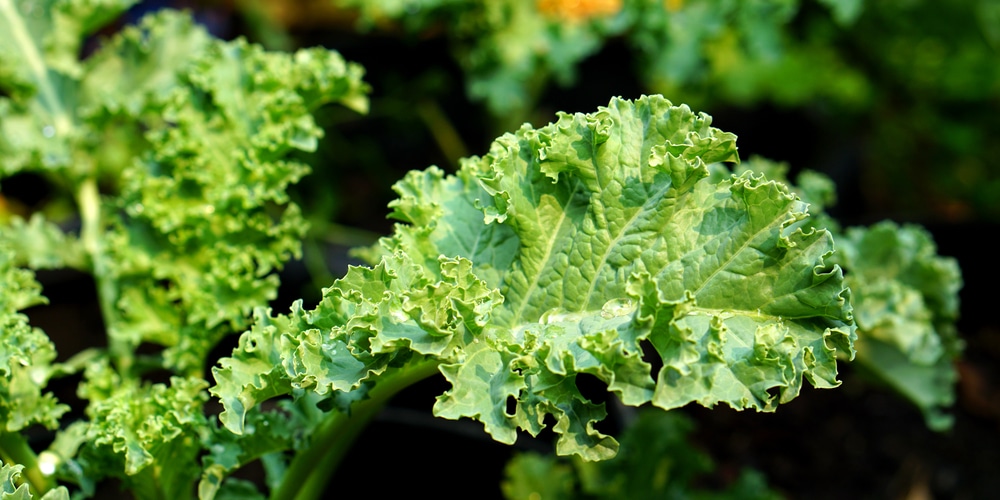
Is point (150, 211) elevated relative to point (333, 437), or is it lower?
elevated

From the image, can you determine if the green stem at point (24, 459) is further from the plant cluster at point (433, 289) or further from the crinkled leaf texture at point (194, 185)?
the crinkled leaf texture at point (194, 185)

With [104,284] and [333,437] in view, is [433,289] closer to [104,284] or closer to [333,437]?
[333,437]

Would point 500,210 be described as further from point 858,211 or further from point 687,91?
point 858,211

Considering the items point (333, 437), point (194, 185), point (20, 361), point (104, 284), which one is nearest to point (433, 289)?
point (333, 437)

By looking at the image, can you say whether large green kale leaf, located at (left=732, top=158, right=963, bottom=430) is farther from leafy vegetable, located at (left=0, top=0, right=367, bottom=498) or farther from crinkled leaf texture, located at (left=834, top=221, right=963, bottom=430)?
leafy vegetable, located at (left=0, top=0, right=367, bottom=498)

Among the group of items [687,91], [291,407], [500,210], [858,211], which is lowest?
[858,211]

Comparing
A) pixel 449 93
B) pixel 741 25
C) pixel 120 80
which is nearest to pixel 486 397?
pixel 120 80
